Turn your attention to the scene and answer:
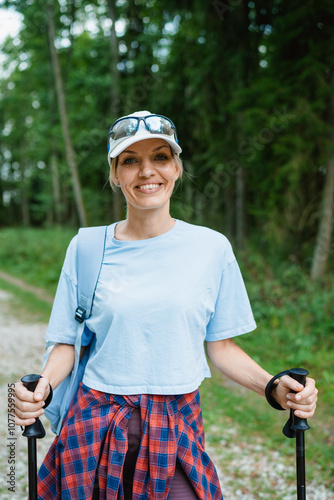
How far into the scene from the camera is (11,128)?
27969 mm

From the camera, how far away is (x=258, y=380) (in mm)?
1653

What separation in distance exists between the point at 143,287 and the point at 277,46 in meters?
6.68

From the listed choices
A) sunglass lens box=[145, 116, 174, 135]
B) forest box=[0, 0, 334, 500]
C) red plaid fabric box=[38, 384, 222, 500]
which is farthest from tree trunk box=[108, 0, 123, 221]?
red plaid fabric box=[38, 384, 222, 500]

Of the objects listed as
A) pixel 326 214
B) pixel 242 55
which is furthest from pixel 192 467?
pixel 242 55

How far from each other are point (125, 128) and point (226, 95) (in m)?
8.16

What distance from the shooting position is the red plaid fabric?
60.7 inches

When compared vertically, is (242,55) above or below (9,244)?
above

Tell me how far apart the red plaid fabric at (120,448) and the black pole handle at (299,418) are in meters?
0.37

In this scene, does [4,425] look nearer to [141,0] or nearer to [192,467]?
[192,467]

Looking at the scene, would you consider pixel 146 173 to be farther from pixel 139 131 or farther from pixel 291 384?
pixel 291 384

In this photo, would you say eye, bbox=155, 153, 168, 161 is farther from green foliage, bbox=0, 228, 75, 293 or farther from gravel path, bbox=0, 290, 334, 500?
green foliage, bbox=0, 228, 75, 293

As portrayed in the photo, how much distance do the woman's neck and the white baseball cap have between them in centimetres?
26

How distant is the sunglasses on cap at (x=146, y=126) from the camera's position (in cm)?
164

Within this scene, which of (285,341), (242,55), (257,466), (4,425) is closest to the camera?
(257,466)
